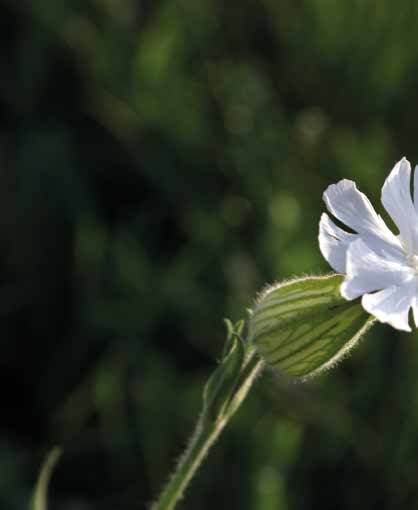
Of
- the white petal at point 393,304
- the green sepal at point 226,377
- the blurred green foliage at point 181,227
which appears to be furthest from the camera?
the blurred green foliage at point 181,227

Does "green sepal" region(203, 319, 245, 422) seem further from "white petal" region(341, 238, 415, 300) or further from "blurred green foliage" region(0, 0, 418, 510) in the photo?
"blurred green foliage" region(0, 0, 418, 510)

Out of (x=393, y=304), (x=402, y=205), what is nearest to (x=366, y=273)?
(x=393, y=304)

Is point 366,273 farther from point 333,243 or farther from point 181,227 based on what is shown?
point 181,227

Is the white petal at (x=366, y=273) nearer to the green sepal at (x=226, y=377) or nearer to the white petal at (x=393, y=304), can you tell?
the white petal at (x=393, y=304)

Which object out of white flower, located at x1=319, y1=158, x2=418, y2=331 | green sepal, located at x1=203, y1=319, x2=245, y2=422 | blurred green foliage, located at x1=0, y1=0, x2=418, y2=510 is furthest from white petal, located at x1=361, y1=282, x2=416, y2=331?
blurred green foliage, located at x1=0, y1=0, x2=418, y2=510

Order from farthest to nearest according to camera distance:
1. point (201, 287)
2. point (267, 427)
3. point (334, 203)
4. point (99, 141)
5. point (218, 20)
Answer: point (218, 20) → point (99, 141) → point (201, 287) → point (267, 427) → point (334, 203)

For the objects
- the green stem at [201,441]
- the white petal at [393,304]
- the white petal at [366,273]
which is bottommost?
the green stem at [201,441]

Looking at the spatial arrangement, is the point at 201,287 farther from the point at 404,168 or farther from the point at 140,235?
the point at 404,168

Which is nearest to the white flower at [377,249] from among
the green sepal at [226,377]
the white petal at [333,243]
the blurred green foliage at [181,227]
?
the white petal at [333,243]

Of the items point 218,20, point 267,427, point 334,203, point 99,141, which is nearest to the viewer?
point 334,203

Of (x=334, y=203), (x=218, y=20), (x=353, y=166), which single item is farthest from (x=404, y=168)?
(x=218, y=20)
